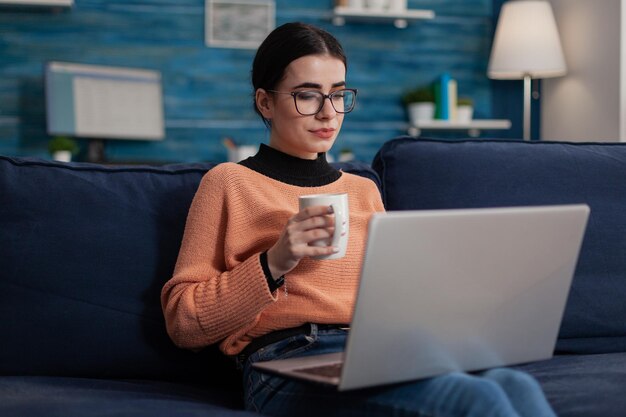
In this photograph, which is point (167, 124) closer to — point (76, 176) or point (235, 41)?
point (235, 41)

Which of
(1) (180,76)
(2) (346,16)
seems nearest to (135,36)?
(1) (180,76)

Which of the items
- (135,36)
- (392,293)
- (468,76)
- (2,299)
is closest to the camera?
(392,293)

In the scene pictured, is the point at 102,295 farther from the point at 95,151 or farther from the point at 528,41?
the point at 528,41

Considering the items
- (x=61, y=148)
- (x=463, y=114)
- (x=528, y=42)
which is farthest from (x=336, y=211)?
(x=463, y=114)

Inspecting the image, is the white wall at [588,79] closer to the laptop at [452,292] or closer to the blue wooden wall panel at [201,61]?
the blue wooden wall panel at [201,61]

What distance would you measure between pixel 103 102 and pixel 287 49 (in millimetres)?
2683

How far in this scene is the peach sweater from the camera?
146 cm

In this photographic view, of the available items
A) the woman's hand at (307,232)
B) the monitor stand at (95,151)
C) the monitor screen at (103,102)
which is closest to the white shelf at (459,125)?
the monitor screen at (103,102)

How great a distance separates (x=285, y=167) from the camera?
1651 mm

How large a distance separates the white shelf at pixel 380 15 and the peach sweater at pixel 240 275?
292 cm

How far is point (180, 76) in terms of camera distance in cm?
441

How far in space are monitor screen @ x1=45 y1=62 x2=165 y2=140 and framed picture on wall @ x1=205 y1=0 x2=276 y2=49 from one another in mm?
377

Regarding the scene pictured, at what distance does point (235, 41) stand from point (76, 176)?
113 inches

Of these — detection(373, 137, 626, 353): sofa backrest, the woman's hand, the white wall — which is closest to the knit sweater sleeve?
the woman's hand
